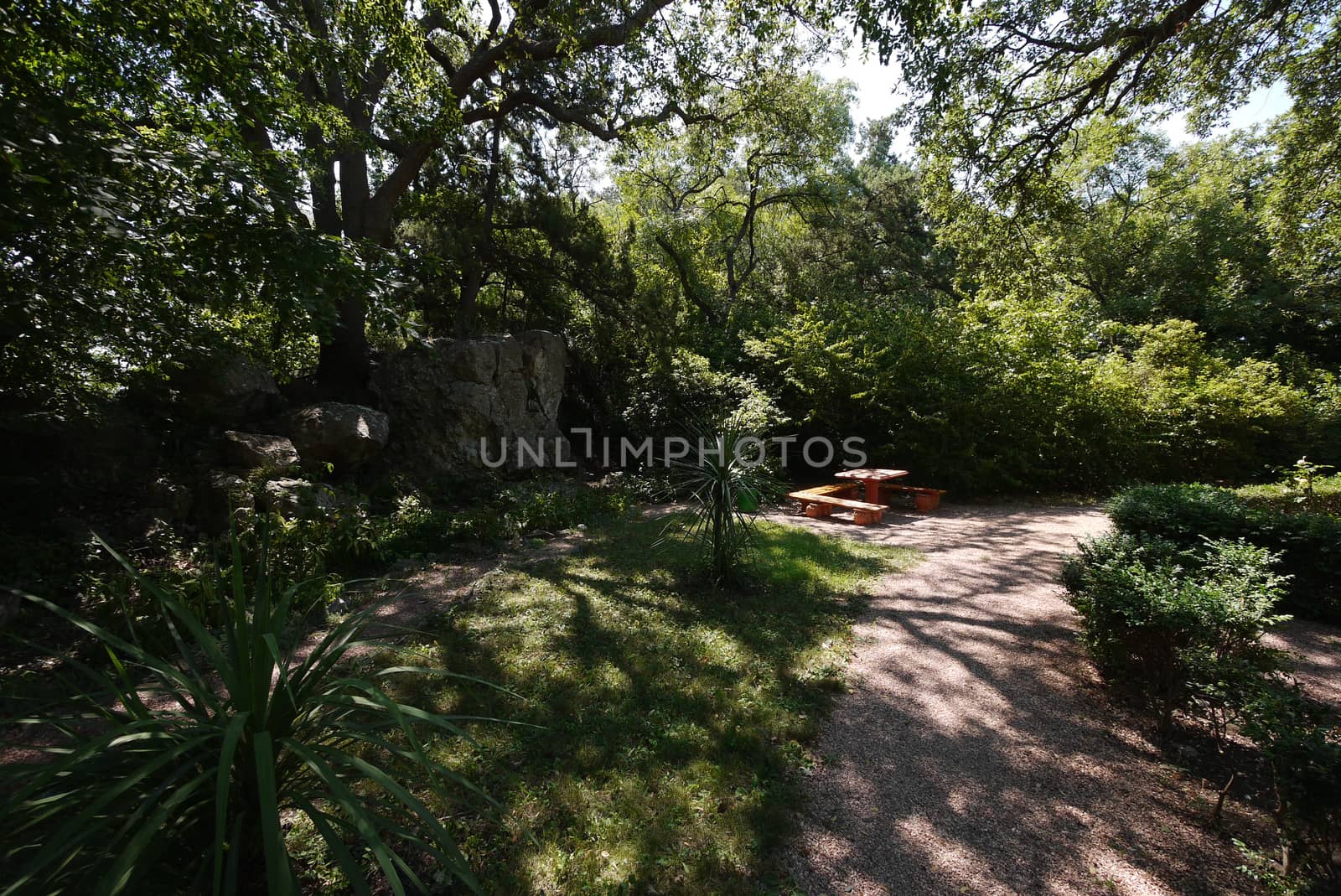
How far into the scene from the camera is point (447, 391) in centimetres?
927

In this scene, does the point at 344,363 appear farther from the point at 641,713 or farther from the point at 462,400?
the point at 641,713

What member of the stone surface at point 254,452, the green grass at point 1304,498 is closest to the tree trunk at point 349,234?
the stone surface at point 254,452

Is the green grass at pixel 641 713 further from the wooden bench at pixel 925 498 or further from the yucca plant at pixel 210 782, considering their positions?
the wooden bench at pixel 925 498

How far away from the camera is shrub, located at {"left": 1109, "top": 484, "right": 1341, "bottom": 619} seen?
14.1 ft

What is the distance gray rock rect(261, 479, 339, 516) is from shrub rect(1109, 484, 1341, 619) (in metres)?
7.58

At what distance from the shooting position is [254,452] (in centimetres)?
625

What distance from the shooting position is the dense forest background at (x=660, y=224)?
3.78 m

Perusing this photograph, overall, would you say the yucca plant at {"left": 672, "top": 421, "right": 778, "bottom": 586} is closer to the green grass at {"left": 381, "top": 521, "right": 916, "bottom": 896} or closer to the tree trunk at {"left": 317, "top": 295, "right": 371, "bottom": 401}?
the green grass at {"left": 381, "top": 521, "right": 916, "bottom": 896}

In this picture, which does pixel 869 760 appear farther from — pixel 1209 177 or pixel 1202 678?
pixel 1209 177

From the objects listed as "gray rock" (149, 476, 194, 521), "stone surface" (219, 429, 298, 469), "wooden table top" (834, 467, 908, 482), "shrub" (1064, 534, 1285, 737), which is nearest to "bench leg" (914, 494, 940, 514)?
"wooden table top" (834, 467, 908, 482)

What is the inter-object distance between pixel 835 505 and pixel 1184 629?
17.5ft

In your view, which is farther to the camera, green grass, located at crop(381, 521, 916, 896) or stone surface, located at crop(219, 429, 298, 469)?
stone surface, located at crop(219, 429, 298, 469)

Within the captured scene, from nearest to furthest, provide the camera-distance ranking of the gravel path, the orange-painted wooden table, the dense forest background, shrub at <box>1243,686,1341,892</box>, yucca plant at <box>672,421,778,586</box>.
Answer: shrub at <box>1243,686,1341,892</box>, the gravel path, the dense forest background, yucca plant at <box>672,421,778,586</box>, the orange-painted wooden table

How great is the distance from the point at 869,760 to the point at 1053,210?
893 centimetres
